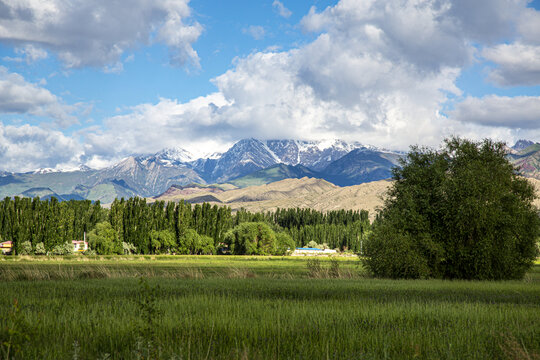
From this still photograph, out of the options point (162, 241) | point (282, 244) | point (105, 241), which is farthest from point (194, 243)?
point (282, 244)

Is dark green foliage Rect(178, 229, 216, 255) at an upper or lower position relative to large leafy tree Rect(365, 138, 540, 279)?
lower

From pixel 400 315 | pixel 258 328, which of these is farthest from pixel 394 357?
→ pixel 400 315

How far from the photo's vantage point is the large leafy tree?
3519cm

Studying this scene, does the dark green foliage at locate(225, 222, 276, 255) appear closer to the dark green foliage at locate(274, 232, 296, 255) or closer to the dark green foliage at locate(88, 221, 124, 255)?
the dark green foliage at locate(274, 232, 296, 255)

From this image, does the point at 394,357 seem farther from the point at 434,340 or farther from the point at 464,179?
the point at 464,179

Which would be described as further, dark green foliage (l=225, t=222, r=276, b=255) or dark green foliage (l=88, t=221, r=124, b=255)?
dark green foliage (l=225, t=222, r=276, b=255)

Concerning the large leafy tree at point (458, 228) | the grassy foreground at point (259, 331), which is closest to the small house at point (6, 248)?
the large leafy tree at point (458, 228)

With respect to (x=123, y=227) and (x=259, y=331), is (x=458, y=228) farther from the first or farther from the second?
(x=123, y=227)

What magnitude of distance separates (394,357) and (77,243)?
440 feet

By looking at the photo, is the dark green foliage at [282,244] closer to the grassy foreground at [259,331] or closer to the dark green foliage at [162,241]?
the dark green foliage at [162,241]

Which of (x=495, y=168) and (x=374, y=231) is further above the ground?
(x=495, y=168)

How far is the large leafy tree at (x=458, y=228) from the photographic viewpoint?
115ft

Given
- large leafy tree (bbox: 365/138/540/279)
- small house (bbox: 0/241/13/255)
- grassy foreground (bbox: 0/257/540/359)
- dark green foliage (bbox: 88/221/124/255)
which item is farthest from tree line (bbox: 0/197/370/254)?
grassy foreground (bbox: 0/257/540/359)

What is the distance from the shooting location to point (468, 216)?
35.4 metres
